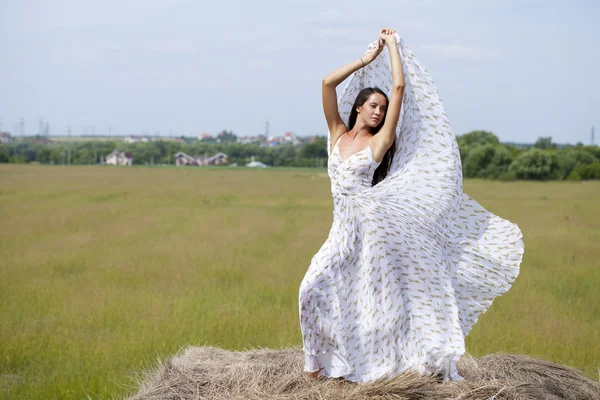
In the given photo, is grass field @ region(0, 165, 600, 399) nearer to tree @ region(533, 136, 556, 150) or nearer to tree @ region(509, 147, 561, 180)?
tree @ region(509, 147, 561, 180)

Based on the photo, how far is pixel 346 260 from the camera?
510 centimetres

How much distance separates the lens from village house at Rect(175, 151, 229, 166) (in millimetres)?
99812

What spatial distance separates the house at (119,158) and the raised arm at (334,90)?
97412 millimetres

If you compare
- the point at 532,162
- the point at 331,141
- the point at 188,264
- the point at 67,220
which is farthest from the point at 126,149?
the point at 331,141

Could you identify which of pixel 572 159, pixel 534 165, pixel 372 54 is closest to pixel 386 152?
pixel 372 54

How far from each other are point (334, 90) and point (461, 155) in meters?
63.8

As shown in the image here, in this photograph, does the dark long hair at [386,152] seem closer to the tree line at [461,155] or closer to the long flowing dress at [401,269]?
the long flowing dress at [401,269]

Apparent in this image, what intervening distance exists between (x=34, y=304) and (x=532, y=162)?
45.9 metres

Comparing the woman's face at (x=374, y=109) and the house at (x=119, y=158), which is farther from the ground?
the woman's face at (x=374, y=109)

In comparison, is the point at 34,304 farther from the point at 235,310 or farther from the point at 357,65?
the point at 357,65

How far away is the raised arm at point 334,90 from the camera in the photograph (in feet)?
17.2

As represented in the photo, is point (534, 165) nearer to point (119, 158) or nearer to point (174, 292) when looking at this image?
point (174, 292)

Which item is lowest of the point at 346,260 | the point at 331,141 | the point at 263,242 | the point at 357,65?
the point at 263,242

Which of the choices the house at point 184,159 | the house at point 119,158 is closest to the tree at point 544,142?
the house at point 184,159
